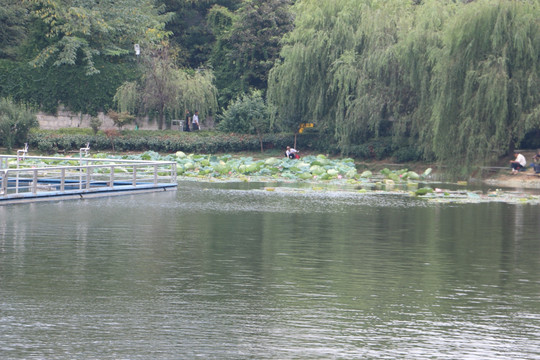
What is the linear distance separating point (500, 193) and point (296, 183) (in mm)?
8885

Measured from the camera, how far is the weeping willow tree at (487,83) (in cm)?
3781

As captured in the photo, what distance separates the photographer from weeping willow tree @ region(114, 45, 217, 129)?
5712 centimetres

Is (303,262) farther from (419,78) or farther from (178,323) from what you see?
(419,78)

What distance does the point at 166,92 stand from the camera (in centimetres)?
5703

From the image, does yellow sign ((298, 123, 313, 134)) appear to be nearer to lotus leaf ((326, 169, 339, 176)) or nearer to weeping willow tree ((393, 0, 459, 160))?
weeping willow tree ((393, 0, 459, 160))

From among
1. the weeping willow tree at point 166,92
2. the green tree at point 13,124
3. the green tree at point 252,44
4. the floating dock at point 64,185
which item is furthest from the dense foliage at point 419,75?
the green tree at point 13,124

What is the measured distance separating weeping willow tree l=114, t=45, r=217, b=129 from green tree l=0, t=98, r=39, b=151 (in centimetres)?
681

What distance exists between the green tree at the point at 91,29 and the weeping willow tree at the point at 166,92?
277cm

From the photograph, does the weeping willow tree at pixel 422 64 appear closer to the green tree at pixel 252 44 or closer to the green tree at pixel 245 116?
the green tree at pixel 245 116

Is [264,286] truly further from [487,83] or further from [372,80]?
[372,80]

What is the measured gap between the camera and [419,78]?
44.3m

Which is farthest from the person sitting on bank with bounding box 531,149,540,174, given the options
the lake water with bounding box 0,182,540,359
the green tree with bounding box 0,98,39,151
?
the green tree with bounding box 0,98,39,151

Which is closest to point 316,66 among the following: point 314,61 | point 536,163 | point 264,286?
point 314,61

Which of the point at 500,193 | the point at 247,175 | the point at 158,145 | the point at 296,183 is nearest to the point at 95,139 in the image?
the point at 158,145
